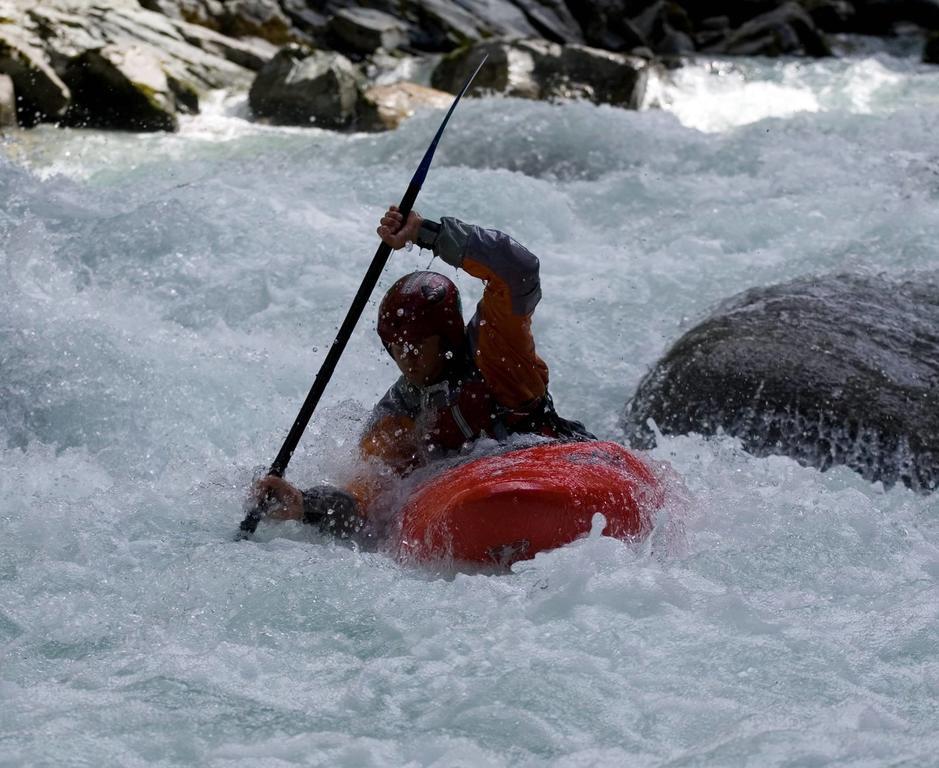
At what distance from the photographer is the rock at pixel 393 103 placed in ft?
41.2

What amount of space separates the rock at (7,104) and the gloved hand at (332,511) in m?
8.24

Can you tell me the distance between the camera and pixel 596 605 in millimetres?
3766

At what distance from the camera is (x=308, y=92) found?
41.9ft

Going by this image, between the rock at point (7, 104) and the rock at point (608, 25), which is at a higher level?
the rock at point (608, 25)

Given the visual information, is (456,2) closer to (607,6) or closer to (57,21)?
(607,6)

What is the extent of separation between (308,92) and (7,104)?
2.96 m

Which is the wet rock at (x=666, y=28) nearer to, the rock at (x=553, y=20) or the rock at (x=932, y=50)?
the rock at (x=553, y=20)

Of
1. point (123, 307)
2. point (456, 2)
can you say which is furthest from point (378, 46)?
point (123, 307)

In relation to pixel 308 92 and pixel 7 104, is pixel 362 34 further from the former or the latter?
pixel 7 104

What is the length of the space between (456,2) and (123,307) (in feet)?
40.7

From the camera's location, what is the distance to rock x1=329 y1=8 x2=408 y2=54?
1634 centimetres

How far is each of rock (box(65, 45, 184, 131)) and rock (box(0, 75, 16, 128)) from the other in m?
0.60

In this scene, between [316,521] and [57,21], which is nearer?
[316,521]

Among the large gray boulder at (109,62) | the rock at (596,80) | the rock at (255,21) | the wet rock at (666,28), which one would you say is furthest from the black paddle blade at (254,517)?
the wet rock at (666,28)
